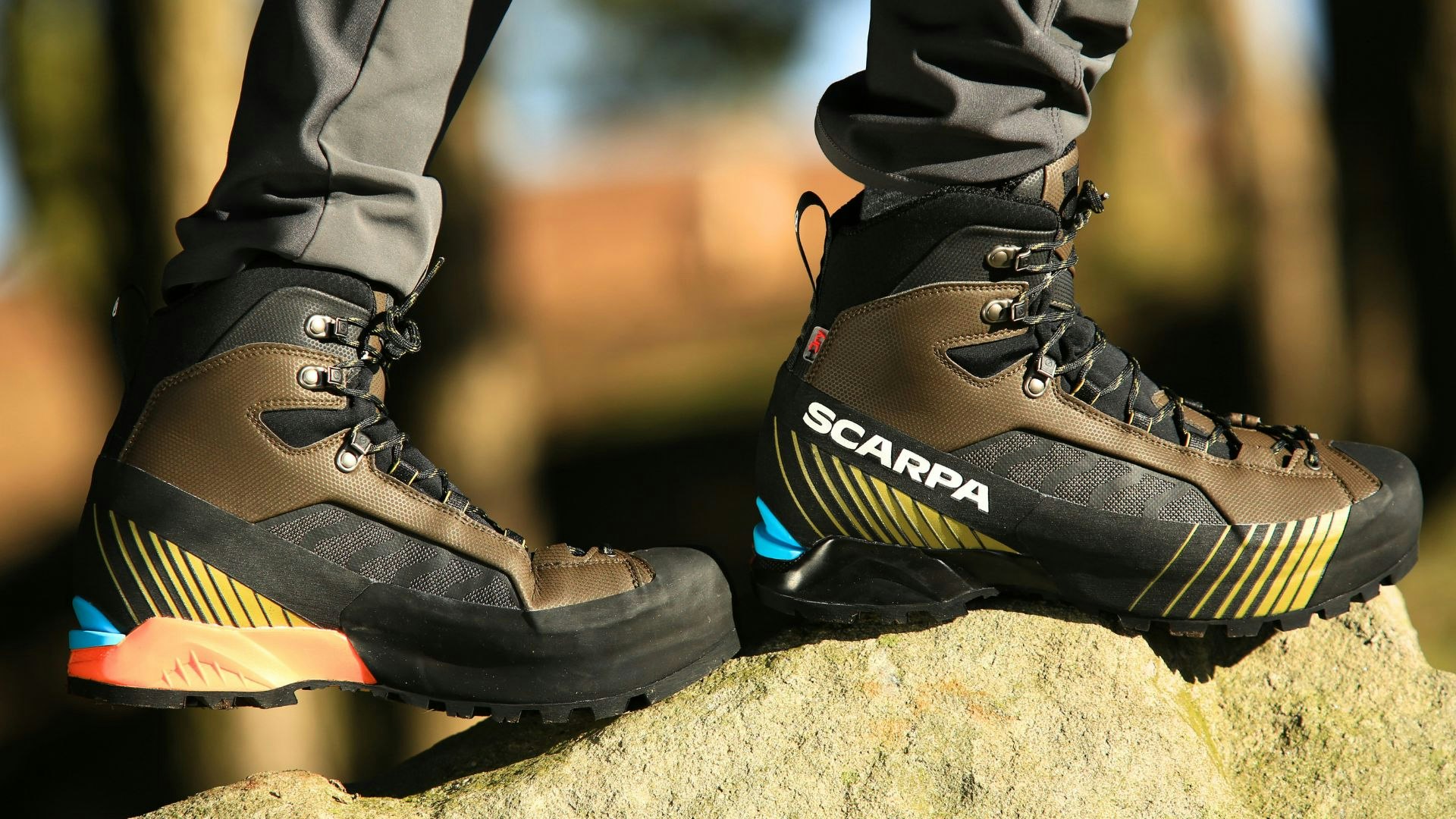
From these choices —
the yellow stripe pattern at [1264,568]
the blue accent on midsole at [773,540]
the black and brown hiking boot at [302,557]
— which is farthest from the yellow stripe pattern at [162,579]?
the yellow stripe pattern at [1264,568]

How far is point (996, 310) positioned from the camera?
5.46 ft

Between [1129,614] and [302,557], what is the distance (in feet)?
4.31

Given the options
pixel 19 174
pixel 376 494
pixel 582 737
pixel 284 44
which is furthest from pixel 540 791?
pixel 19 174

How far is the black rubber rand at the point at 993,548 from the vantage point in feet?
5.55

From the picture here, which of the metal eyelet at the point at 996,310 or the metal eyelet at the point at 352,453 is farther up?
the metal eyelet at the point at 996,310

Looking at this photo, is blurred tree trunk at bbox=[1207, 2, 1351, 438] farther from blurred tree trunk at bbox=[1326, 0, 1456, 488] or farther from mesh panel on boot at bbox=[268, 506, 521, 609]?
mesh panel on boot at bbox=[268, 506, 521, 609]

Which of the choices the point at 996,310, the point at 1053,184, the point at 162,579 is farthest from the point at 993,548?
the point at 162,579

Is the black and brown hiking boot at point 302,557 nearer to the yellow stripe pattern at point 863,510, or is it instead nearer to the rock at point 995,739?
the rock at point 995,739

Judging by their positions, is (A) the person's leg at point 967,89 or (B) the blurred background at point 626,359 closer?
(A) the person's leg at point 967,89

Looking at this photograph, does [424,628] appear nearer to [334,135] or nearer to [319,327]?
[319,327]

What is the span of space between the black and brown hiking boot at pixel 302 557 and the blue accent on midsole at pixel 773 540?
8.3 inches

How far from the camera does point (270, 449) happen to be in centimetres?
157

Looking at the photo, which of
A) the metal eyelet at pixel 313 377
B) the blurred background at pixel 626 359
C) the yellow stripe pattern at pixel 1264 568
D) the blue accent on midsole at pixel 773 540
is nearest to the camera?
the metal eyelet at pixel 313 377

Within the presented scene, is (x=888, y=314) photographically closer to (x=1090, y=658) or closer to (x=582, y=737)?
(x=1090, y=658)
